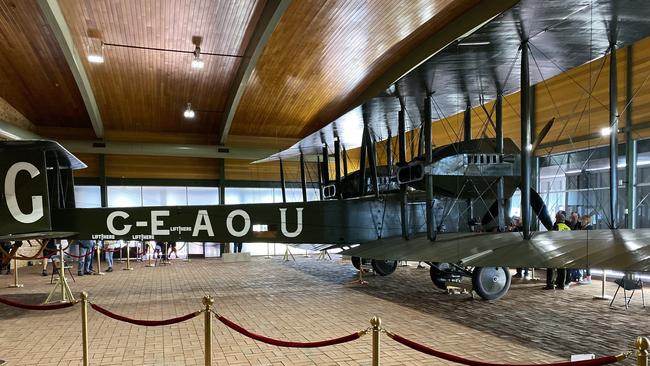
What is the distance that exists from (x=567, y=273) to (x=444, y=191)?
12.4 feet

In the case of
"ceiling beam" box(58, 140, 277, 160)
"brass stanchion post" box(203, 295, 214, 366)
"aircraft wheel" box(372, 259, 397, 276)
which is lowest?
"aircraft wheel" box(372, 259, 397, 276)

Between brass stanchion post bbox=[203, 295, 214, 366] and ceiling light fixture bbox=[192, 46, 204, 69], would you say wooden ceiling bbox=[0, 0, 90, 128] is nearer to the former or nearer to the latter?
ceiling light fixture bbox=[192, 46, 204, 69]

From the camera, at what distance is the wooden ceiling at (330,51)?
32.0 feet

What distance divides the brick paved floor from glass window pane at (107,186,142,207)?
8.59m

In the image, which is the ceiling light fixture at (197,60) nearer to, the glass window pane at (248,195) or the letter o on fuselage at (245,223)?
the letter o on fuselage at (245,223)

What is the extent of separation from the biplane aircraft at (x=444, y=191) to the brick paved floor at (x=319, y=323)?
894 millimetres

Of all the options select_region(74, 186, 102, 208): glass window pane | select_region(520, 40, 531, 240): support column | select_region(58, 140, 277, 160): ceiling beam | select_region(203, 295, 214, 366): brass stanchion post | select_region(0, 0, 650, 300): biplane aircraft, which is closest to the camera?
select_region(203, 295, 214, 366): brass stanchion post

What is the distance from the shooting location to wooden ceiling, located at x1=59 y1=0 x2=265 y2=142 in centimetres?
975

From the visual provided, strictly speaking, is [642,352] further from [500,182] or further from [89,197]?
[89,197]

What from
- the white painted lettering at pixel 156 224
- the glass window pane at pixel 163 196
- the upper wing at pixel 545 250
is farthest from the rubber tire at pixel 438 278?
the glass window pane at pixel 163 196

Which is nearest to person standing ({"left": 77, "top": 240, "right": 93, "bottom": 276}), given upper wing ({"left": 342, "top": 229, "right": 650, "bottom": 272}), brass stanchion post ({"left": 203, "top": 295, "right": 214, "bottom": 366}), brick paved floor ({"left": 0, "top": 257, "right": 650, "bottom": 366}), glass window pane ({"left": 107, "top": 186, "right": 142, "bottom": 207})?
brick paved floor ({"left": 0, "top": 257, "right": 650, "bottom": 366})

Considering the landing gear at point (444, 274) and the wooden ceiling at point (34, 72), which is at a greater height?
the wooden ceiling at point (34, 72)

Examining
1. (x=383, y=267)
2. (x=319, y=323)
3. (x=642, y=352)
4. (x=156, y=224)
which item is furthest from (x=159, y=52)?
(x=642, y=352)

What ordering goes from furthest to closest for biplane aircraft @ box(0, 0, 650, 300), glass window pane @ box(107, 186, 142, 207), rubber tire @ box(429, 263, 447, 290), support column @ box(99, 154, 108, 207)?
glass window pane @ box(107, 186, 142, 207) < support column @ box(99, 154, 108, 207) < rubber tire @ box(429, 263, 447, 290) < biplane aircraft @ box(0, 0, 650, 300)
